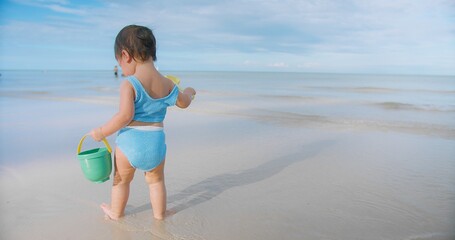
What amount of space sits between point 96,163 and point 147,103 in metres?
0.59

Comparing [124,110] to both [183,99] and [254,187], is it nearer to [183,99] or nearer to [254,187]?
[183,99]

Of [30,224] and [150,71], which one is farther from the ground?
[150,71]

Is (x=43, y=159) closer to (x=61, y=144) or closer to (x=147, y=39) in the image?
(x=61, y=144)

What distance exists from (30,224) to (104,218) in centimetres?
55

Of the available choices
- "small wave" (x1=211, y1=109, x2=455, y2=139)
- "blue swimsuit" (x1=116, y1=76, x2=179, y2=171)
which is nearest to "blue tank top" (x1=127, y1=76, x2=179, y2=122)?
"blue swimsuit" (x1=116, y1=76, x2=179, y2=171)

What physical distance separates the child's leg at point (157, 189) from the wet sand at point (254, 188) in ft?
0.29

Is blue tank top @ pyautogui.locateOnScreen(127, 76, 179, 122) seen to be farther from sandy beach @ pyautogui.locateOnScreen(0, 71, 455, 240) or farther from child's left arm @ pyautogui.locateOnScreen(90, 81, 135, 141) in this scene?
sandy beach @ pyautogui.locateOnScreen(0, 71, 455, 240)

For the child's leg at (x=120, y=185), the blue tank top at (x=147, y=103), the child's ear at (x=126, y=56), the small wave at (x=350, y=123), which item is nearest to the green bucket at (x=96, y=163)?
the child's leg at (x=120, y=185)

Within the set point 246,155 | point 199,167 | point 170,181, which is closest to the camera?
point 170,181

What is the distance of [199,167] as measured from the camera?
406 centimetres

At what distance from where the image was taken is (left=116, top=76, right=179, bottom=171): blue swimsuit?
95.6 inches

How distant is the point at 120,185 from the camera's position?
264 centimetres

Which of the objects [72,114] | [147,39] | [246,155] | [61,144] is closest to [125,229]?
[147,39]

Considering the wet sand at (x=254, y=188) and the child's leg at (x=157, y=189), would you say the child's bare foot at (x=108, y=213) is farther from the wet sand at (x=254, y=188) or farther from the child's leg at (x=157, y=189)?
the child's leg at (x=157, y=189)
